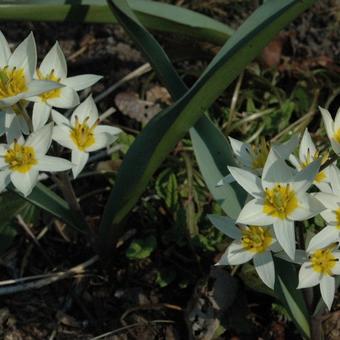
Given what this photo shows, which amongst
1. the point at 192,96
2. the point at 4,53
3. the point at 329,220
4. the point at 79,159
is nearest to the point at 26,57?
the point at 4,53

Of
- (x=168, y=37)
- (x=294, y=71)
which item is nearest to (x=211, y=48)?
(x=168, y=37)

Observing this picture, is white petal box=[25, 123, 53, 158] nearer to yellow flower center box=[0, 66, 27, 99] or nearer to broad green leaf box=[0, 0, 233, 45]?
yellow flower center box=[0, 66, 27, 99]

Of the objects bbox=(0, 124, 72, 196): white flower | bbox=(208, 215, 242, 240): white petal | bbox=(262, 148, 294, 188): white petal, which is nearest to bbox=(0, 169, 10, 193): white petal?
bbox=(0, 124, 72, 196): white flower

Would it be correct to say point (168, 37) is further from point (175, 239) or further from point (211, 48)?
point (175, 239)

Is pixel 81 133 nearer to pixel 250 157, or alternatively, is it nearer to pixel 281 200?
pixel 250 157

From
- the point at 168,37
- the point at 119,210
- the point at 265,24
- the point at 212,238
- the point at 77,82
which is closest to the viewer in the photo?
the point at 265,24

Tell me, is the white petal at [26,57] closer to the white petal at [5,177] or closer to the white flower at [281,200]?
A: the white petal at [5,177]

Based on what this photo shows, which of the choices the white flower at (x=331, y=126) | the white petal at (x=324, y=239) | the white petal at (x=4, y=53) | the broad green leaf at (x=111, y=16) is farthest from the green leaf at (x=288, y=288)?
the broad green leaf at (x=111, y=16)
